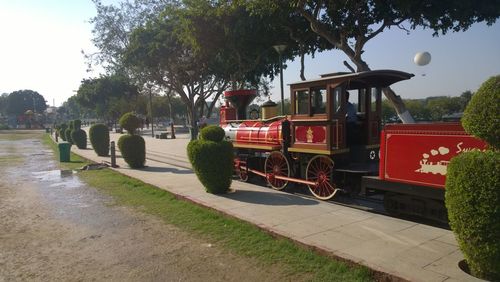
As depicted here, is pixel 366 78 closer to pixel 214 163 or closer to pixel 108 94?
pixel 214 163

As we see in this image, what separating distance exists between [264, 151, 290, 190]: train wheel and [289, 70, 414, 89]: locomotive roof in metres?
2.02

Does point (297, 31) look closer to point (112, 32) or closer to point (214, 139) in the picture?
point (214, 139)

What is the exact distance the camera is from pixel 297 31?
19328 millimetres

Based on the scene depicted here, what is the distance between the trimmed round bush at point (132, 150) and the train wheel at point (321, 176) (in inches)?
323

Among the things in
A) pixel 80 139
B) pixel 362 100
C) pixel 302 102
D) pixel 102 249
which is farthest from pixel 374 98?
pixel 80 139

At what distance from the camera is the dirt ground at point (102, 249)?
17.0 ft

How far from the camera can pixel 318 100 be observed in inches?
354

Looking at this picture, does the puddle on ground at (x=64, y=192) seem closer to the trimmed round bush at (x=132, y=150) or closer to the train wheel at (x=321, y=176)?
the trimmed round bush at (x=132, y=150)

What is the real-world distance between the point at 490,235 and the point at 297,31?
16.5m

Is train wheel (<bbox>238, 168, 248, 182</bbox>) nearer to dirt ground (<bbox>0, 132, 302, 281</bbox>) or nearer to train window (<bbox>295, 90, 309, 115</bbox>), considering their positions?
train window (<bbox>295, 90, 309, 115</bbox>)

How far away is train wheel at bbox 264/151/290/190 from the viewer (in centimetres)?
1035


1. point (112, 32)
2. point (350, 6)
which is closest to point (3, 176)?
point (350, 6)

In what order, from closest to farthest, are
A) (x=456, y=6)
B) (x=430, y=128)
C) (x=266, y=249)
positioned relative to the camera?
(x=266, y=249), (x=430, y=128), (x=456, y=6)

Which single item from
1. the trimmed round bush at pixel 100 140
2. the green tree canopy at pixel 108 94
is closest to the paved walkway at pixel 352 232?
the trimmed round bush at pixel 100 140
